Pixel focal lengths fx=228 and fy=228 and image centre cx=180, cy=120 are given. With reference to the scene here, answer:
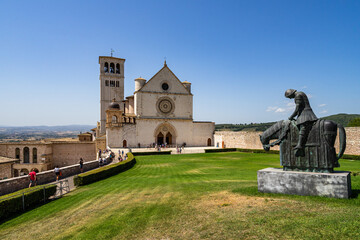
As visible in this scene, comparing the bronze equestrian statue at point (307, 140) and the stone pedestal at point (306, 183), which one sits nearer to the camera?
the stone pedestal at point (306, 183)

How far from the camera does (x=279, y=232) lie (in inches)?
202

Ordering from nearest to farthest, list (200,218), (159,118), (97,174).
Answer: (200,218)
(97,174)
(159,118)

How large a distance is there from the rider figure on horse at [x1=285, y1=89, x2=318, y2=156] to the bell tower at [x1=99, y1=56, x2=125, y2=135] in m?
56.6

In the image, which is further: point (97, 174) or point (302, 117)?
point (97, 174)

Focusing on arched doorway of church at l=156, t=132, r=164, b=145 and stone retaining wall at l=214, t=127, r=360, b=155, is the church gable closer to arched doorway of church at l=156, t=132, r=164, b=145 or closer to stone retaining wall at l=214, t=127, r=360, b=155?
arched doorway of church at l=156, t=132, r=164, b=145

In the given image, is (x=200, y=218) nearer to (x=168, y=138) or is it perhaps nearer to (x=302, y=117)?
(x=302, y=117)

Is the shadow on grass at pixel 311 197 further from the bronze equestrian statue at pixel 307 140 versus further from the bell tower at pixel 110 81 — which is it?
the bell tower at pixel 110 81

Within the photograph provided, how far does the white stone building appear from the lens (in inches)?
1836

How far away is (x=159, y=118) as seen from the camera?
4975 cm

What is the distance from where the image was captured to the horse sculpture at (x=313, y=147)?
24.5 feet

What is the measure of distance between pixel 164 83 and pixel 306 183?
148 feet

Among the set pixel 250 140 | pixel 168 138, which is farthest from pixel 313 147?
pixel 168 138

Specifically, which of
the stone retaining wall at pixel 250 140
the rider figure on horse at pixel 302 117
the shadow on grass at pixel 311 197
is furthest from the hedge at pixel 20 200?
the stone retaining wall at pixel 250 140

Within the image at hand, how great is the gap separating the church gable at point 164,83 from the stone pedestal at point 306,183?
43.1 m
